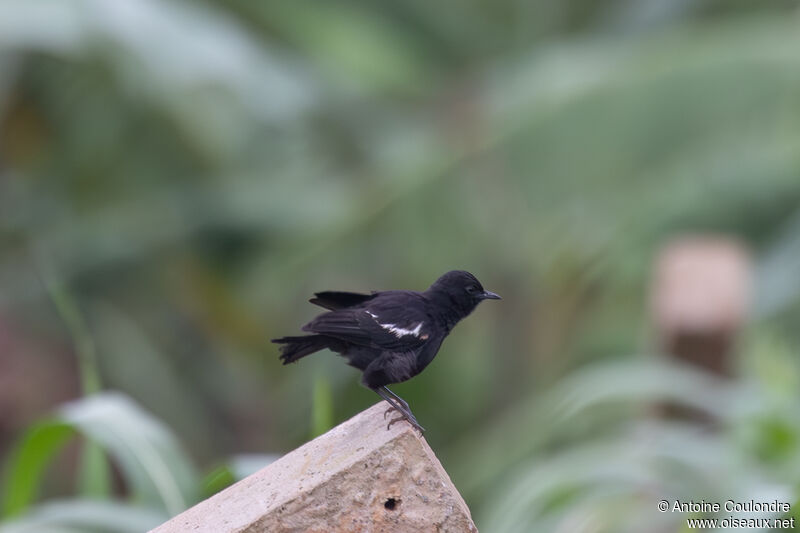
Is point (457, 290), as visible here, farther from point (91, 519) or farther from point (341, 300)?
point (91, 519)

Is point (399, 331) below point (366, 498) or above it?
above

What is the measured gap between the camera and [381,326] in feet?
6.68

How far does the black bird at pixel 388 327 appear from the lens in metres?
2.04

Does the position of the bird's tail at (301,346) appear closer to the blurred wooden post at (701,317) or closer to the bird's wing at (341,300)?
the bird's wing at (341,300)

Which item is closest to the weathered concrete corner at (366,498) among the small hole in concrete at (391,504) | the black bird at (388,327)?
the small hole in concrete at (391,504)

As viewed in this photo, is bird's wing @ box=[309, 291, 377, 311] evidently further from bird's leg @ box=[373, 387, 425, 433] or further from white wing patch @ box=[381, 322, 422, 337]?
bird's leg @ box=[373, 387, 425, 433]

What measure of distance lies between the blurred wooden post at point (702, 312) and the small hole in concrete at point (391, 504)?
2967 millimetres

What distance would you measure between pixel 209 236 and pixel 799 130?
4736 millimetres

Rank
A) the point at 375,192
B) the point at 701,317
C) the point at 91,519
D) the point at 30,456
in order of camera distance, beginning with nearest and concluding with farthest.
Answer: the point at 91,519
the point at 30,456
the point at 701,317
the point at 375,192

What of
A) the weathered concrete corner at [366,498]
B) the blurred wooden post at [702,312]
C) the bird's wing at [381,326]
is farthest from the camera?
the blurred wooden post at [702,312]

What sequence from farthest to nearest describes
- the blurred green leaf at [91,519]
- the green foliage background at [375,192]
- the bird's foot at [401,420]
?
the green foliage background at [375,192] < the blurred green leaf at [91,519] < the bird's foot at [401,420]

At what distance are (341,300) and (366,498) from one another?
505 millimetres

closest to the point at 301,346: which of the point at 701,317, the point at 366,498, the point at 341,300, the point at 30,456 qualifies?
the point at 341,300

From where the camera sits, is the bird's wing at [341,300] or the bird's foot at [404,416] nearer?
the bird's foot at [404,416]
